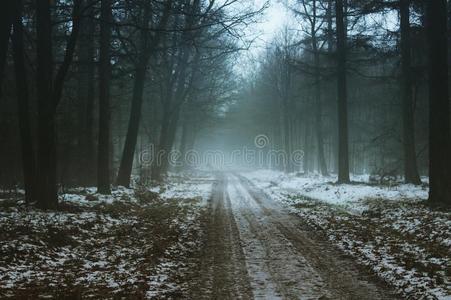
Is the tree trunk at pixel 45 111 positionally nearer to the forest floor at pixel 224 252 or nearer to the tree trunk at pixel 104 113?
the forest floor at pixel 224 252

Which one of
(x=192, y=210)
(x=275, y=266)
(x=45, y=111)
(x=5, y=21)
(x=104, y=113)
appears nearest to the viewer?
(x=275, y=266)

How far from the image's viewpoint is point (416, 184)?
22375 mm

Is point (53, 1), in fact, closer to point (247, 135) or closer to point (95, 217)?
point (95, 217)

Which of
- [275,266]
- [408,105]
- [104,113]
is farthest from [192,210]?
[408,105]

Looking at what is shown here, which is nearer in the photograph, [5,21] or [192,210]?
[5,21]

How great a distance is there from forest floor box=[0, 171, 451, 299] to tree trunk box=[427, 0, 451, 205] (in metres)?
0.94

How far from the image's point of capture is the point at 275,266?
855cm

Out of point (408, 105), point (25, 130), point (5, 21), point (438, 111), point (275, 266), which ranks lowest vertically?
point (275, 266)

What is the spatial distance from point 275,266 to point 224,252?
5.23 ft

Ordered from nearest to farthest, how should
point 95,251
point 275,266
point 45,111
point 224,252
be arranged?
point 275,266 → point 95,251 → point 224,252 → point 45,111

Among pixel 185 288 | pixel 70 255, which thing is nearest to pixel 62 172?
pixel 70 255

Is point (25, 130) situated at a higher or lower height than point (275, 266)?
higher

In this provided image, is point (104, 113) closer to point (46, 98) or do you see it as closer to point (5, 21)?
point (46, 98)

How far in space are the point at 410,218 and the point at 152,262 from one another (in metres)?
7.23
